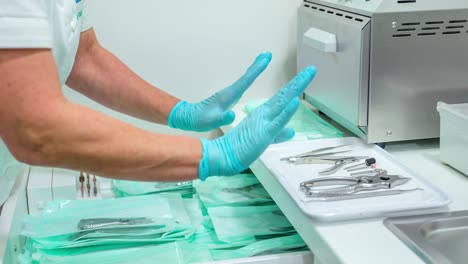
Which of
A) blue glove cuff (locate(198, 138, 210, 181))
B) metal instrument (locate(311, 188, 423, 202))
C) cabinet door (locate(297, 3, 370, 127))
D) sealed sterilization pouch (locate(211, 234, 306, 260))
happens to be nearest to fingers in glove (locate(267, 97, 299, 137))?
blue glove cuff (locate(198, 138, 210, 181))

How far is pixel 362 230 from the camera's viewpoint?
961mm

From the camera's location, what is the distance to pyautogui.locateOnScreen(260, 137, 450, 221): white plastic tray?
100 centimetres

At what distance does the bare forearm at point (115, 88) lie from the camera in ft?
4.05

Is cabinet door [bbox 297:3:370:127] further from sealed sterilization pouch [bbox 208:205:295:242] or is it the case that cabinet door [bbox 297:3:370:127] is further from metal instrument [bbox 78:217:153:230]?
metal instrument [bbox 78:217:153:230]

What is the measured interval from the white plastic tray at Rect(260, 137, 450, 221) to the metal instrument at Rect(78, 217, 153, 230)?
28 centimetres

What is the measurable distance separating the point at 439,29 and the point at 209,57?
649mm

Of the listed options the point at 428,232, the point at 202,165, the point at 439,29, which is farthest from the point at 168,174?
the point at 439,29

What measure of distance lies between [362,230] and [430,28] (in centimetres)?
52

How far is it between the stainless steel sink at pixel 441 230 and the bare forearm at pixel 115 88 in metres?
0.52

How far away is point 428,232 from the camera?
975mm

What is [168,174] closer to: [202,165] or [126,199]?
[202,165]

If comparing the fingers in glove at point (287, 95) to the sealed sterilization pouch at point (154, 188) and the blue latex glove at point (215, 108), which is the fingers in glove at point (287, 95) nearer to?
the blue latex glove at point (215, 108)

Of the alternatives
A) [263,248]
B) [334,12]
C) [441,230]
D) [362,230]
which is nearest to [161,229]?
[263,248]

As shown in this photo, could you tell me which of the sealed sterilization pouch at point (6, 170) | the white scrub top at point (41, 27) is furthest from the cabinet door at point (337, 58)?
the sealed sterilization pouch at point (6, 170)
